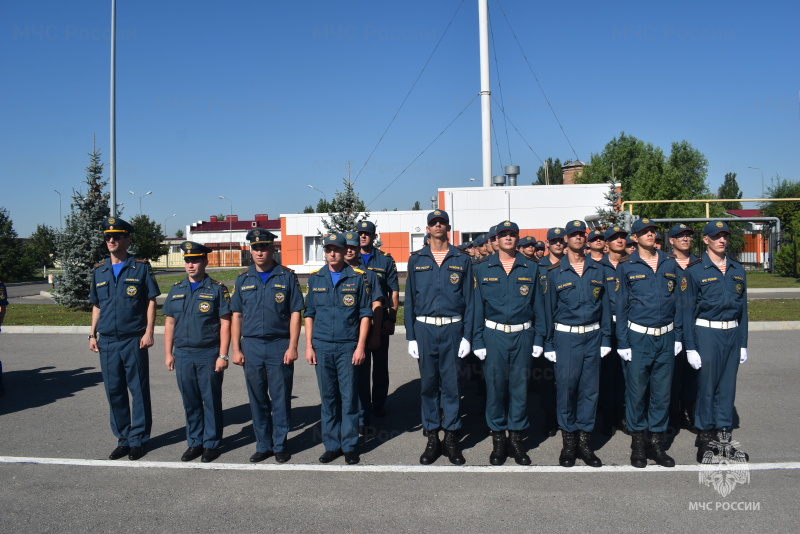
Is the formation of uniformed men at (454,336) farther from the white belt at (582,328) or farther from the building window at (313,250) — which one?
the building window at (313,250)

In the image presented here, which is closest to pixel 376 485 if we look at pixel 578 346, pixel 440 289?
pixel 440 289

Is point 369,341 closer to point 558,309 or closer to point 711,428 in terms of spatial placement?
point 558,309

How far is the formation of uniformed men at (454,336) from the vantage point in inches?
207

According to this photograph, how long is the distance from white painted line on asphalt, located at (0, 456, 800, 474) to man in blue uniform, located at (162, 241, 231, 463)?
0.24 m

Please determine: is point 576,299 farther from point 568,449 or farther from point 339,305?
point 339,305

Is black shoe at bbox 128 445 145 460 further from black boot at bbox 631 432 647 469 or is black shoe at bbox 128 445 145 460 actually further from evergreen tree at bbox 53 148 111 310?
evergreen tree at bbox 53 148 111 310

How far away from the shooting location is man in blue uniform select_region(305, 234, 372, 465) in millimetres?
5324

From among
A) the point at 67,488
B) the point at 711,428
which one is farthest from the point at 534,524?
the point at 67,488

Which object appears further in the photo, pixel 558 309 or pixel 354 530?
pixel 558 309

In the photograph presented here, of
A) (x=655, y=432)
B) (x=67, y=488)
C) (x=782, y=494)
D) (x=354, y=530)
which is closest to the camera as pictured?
(x=354, y=530)

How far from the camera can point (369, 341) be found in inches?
232

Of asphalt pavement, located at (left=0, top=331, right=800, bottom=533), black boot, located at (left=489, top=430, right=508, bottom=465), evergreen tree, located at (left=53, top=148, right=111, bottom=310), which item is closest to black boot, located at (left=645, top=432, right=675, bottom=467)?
asphalt pavement, located at (left=0, top=331, right=800, bottom=533)

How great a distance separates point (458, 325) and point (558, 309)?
901 millimetres

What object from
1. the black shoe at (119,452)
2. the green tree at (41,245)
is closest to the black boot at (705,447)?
the black shoe at (119,452)
